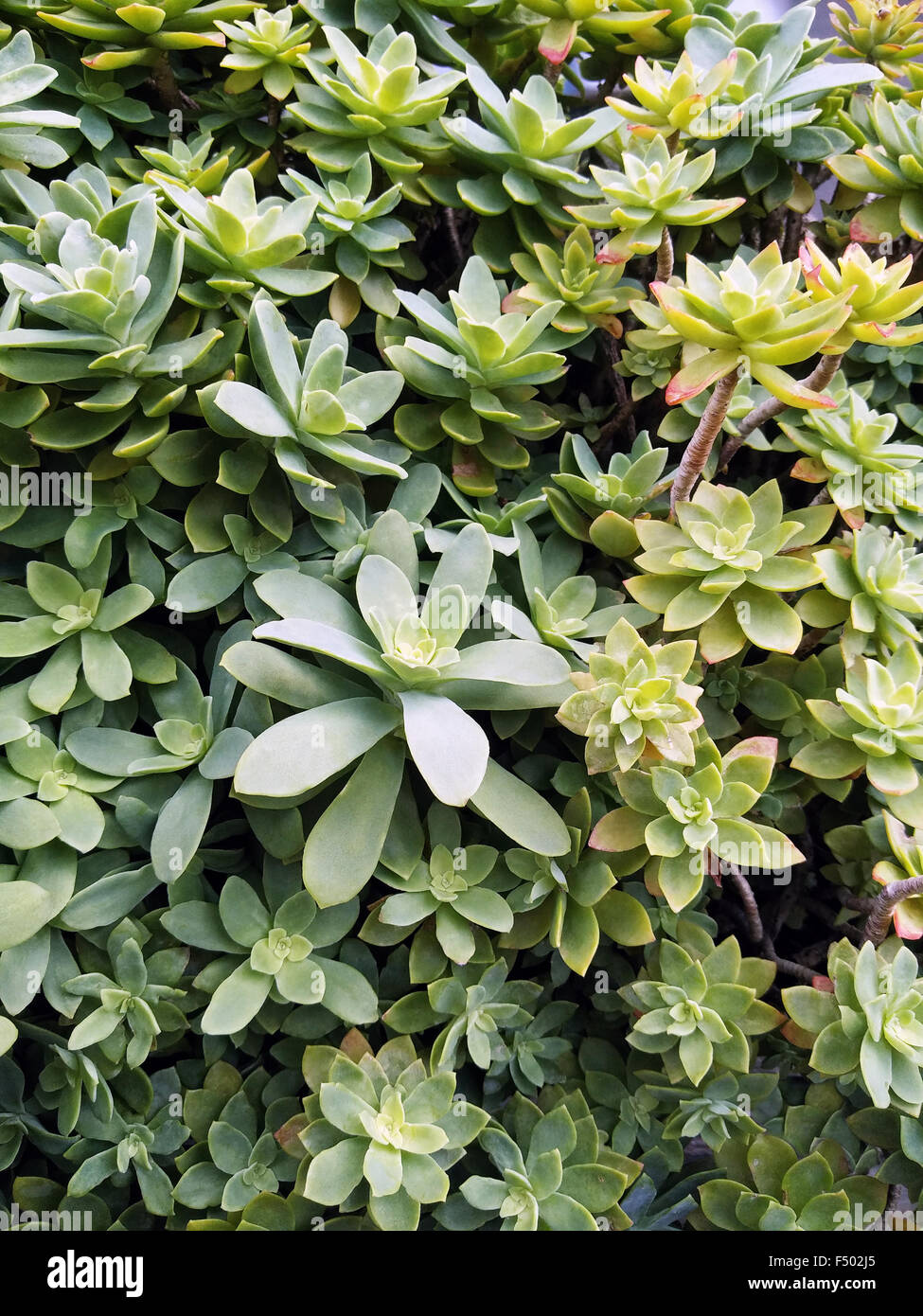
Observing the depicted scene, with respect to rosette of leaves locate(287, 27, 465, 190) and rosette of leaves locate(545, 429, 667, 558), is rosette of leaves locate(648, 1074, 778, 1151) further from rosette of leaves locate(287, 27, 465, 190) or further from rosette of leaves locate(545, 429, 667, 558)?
rosette of leaves locate(287, 27, 465, 190)

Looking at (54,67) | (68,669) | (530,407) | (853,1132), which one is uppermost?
(54,67)

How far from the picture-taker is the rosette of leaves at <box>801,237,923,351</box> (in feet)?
3.16

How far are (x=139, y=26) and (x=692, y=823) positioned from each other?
114 centimetres

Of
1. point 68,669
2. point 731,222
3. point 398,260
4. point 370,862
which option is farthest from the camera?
point 731,222

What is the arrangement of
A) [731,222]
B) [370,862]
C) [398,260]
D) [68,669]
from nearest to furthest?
[370,862], [68,669], [398,260], [731,222]

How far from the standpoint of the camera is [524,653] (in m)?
0.95

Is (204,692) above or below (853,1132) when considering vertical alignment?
above

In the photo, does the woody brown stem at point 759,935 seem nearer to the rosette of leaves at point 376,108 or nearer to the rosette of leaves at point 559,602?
the rosette of leaves at point 559,602

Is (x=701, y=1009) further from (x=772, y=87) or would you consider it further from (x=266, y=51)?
(x=266, y=51)

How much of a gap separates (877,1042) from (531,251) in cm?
104

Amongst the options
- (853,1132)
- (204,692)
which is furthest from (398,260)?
(853,1132)

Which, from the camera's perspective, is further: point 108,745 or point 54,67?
point 54,67

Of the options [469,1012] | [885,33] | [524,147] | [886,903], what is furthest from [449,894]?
[885,33]

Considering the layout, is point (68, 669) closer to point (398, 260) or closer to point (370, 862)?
point (370, 862)
